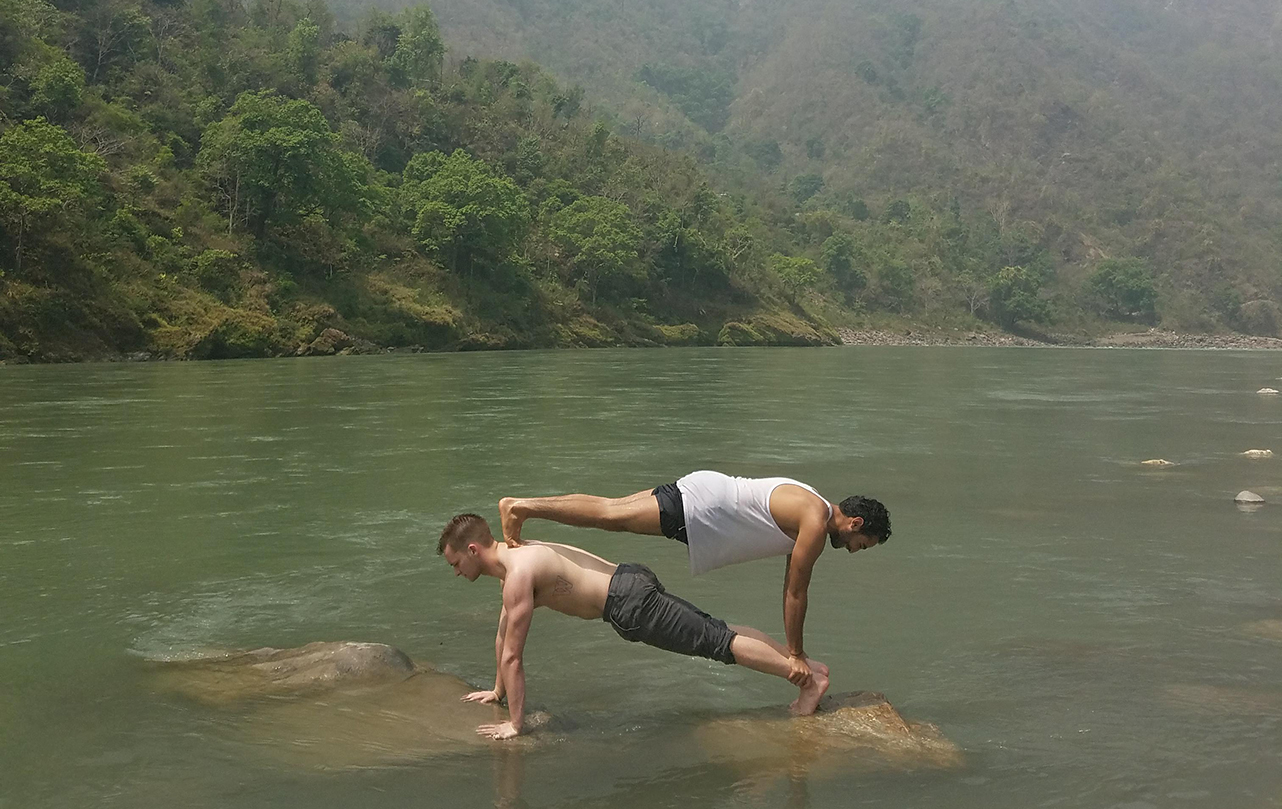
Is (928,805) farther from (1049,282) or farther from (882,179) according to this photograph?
(882,179)

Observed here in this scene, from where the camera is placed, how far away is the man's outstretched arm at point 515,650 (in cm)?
620

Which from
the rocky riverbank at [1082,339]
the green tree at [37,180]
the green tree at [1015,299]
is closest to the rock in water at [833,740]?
the green tree at [37,180]

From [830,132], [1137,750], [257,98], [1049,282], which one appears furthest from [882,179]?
[1137,750]

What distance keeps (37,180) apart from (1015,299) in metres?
101

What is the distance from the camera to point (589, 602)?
6.62 metres

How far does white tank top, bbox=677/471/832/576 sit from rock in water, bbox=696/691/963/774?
0.93 metres

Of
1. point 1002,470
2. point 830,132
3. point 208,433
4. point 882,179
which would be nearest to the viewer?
point 1002,470

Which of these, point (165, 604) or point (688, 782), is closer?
point (688, 782)

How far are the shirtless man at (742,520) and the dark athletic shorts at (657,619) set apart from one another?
0.34m

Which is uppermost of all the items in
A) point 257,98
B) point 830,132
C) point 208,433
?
point 830,132

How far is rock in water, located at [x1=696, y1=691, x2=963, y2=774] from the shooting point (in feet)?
19.5

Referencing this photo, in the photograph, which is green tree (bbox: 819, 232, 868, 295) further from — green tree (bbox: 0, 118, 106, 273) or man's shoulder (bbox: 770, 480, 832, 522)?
man's shoulder (bbox: 770, 480, 832, 522)

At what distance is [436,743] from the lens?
618 cm

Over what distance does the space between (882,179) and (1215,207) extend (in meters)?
45.9
